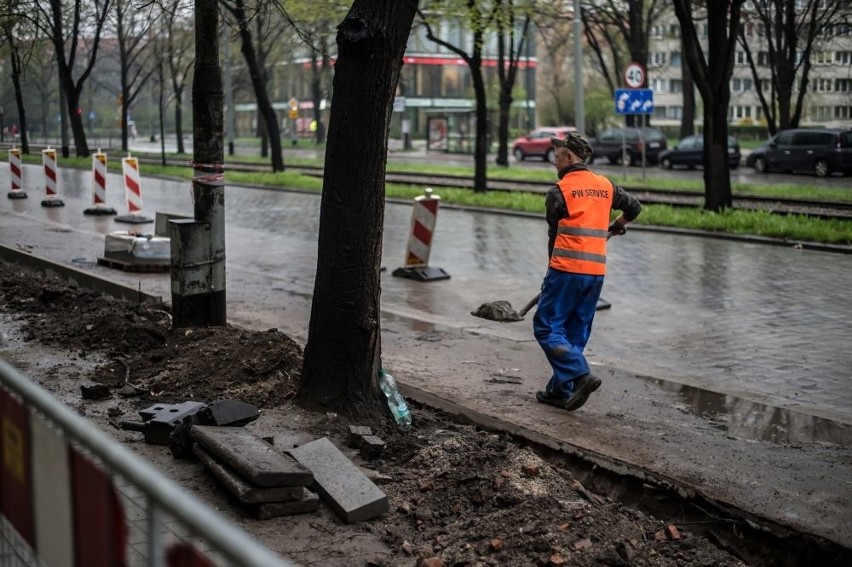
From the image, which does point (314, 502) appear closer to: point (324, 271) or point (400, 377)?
point (324, 271)

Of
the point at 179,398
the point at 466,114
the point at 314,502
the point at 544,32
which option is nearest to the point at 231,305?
the point at 179,398

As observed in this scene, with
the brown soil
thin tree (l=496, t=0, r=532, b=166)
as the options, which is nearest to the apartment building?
thin tree (l=496, t=0, r=532, b=166)

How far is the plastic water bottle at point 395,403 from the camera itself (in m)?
6.91

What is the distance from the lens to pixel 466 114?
202ft

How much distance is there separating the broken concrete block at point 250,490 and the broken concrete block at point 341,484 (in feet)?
0.54

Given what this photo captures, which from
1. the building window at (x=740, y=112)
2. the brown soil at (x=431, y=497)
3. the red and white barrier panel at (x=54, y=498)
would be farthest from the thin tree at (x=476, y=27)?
the building window at (x=740, y=112)

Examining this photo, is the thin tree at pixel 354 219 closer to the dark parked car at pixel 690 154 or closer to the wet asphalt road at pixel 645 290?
the wet asphalt road at pixel 645 290

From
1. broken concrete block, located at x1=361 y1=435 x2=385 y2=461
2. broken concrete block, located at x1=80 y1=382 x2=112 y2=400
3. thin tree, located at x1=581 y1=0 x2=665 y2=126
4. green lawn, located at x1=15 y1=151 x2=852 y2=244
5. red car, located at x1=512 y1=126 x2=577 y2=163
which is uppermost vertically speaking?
thin tree, located at x1=581 y1=0 x2=665 y2=126

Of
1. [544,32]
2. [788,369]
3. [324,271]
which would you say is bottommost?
[788,369]

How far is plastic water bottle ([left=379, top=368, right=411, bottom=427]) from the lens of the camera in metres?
6.91

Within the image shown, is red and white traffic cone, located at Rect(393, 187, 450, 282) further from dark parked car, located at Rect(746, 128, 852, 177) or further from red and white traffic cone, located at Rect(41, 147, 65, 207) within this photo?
dark parked car, located at Rect(746, 128, 852, 177)

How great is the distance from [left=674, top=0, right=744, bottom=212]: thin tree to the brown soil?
15102mm

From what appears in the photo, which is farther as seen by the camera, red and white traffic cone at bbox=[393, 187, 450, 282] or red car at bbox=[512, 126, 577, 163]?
red car at bbox=[512, 126, 577, 163]

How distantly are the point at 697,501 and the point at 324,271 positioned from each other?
2623 millimetres
